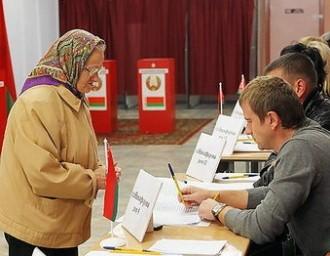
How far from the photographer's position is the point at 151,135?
9219 mm

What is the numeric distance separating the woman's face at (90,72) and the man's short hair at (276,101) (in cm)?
59

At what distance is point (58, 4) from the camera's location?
12.3m

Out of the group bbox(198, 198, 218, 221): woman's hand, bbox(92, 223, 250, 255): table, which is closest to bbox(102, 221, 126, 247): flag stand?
bbox(92, 223, 250, 255): table

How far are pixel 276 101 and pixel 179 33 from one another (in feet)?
33.1

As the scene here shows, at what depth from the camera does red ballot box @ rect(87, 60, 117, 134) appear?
9250mm

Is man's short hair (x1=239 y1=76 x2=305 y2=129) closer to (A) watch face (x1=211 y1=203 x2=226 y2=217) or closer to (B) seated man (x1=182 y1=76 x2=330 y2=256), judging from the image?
(B) seated man (x1=182 y1=76 x2=330 y2=256)

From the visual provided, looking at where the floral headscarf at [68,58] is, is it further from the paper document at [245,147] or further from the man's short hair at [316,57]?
the paper document at [245,147]

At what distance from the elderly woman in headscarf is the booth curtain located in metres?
9.61

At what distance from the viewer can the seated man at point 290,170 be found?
2.15 meters

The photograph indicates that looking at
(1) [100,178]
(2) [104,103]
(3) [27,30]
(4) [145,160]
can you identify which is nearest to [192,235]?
(1) [100,178]

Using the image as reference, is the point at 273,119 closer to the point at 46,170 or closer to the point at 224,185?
the point at 46,170

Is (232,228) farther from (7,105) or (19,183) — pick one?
(7,105)

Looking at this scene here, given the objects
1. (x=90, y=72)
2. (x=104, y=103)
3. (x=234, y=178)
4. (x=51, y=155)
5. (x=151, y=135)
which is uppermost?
(x=90, y=72)

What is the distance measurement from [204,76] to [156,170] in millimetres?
5471
